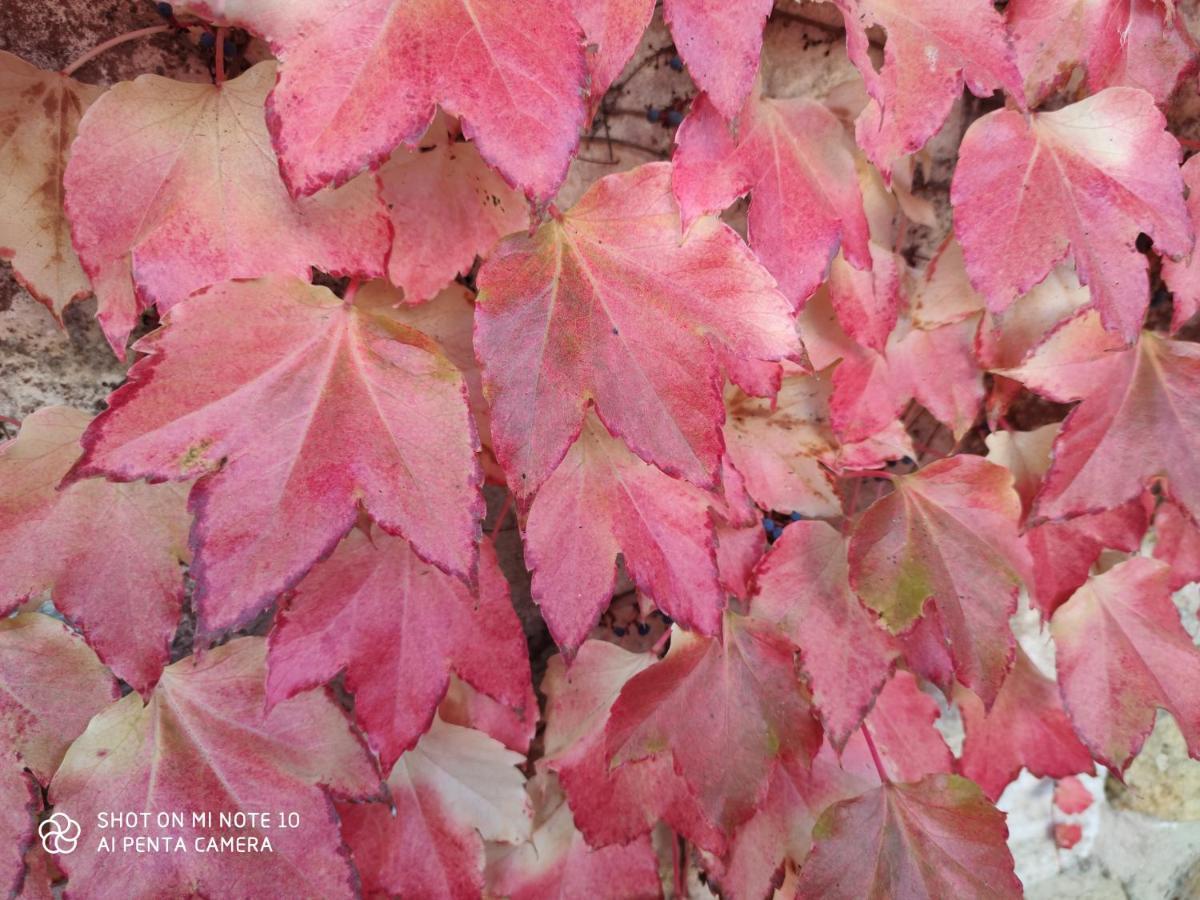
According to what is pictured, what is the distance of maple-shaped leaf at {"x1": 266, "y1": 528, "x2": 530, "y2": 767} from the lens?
1.83 ft

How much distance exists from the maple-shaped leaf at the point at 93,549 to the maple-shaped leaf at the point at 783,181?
0.45 m

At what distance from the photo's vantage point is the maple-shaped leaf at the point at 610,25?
0.47 meters

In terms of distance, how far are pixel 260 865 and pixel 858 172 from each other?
0.77 m

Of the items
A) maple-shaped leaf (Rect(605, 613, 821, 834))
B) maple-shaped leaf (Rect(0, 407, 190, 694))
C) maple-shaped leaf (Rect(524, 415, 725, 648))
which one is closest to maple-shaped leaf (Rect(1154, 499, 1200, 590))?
maple-shaped leaf (Rect(605, 613, 821, 834))

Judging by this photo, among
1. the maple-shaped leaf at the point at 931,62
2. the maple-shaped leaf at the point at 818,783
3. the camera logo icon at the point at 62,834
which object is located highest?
the maple-shaped leaf at the point at 931,62

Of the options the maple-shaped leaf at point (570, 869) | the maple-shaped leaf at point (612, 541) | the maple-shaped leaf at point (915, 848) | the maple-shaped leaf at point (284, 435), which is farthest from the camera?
the maple-shaped leaf at point (570, 869)

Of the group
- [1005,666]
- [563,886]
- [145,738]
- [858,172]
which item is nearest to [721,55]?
[858,172]

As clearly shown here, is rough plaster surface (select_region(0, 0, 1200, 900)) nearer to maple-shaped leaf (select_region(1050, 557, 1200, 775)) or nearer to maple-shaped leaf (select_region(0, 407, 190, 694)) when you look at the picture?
maple-shaped leaf (select_region(0, 407, 190, 694))

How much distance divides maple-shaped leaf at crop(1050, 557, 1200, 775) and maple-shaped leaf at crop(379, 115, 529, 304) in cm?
66

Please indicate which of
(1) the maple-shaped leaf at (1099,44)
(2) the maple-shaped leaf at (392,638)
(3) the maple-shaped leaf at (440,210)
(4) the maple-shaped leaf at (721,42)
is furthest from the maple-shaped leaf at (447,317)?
(1) the maple-shaped leaf at (1099,44)

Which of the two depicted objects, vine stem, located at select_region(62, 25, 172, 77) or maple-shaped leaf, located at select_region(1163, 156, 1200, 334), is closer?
vine stem, located at select_region(62, 25, 172, 77)

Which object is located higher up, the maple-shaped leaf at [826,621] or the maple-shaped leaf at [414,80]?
the maple-shaped leaf at [414,80]

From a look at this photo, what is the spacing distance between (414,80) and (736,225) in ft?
1.37

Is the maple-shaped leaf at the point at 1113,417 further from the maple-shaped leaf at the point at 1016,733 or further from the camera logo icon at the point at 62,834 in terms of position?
the camera logo icon at the point at 62,834
